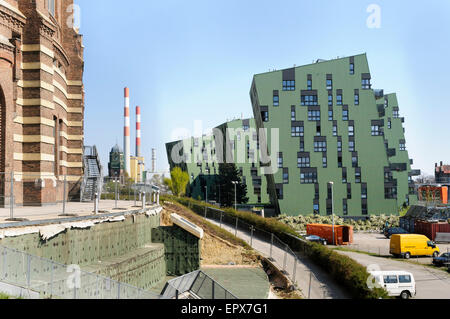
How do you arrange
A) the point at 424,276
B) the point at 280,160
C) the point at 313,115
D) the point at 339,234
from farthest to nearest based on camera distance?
the point at 313,115 < the point at 280,160 < the point at 339,234 < the point at 424,276

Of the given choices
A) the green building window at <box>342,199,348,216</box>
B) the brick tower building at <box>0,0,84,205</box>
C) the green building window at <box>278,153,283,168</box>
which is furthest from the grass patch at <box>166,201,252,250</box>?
the green building window at <box>342,199,348,216</box>

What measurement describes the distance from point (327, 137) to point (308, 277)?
139 ft

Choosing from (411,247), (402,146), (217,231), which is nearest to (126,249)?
(217,231)

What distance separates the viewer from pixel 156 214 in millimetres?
28188

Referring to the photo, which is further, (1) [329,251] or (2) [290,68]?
(2) [290,68]

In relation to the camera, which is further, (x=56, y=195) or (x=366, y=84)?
(x=366, y=84)

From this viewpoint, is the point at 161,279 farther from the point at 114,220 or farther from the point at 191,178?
the point at 191,178

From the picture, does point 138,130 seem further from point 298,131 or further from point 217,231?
point 217,231

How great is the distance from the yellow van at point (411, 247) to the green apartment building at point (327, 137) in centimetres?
2428

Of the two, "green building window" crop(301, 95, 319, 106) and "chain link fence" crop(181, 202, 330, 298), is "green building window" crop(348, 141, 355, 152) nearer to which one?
"green building window" crop(301, 95, 319, 106)

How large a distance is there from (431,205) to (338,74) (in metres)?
23.4

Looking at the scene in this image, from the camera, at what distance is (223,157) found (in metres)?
89.8

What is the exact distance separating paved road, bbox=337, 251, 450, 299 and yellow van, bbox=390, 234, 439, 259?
199cm
